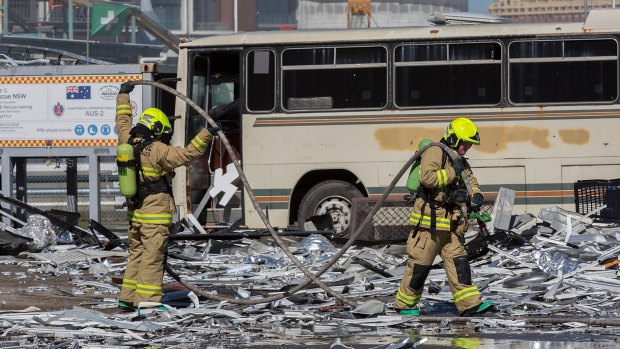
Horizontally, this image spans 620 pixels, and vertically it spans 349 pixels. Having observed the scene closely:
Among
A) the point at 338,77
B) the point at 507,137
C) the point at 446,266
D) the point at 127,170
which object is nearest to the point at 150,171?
the point at 127,170

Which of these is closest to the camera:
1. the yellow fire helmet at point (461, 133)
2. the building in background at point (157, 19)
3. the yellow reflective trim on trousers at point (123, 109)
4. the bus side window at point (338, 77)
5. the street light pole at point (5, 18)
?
the yellow fire helmet at point (461, 133)

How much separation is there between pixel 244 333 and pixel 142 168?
2.05 m

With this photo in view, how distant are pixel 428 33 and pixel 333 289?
22.7ft

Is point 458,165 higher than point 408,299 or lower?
higher

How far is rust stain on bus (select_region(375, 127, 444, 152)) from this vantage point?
19609 mm

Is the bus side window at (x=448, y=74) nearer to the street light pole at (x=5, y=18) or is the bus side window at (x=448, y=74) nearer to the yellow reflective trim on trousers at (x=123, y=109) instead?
the yellow reflective trim on trousers at (x=123, y=109)

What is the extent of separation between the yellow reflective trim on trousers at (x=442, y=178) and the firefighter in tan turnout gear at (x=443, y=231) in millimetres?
14

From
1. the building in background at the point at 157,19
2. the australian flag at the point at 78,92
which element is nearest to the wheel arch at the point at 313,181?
the australian flag at the point at 78,92

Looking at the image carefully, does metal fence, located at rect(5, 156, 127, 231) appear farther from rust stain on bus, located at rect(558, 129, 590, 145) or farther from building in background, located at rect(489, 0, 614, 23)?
building in background, located at rect(489, 0, 614, 23)

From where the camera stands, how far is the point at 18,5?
6831 centimetres

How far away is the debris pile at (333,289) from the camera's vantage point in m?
10.9

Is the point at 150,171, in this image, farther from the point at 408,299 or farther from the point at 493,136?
the point at 493,136

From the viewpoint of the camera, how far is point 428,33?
64.3ft

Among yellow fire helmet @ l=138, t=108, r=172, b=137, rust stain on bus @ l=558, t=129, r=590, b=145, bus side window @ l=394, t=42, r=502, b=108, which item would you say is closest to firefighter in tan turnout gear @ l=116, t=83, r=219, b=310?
yellow fire helmet @ l=138, t=108, r=172, b=137
